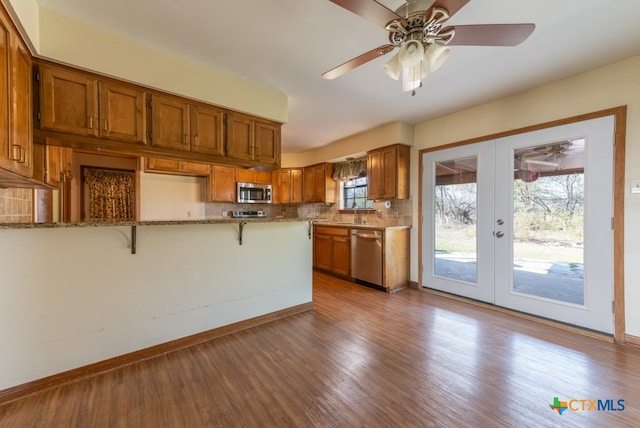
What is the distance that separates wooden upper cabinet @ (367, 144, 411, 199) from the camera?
13.0 ft

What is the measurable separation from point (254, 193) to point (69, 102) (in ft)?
12.2

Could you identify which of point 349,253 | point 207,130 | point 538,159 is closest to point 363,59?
point 207,130

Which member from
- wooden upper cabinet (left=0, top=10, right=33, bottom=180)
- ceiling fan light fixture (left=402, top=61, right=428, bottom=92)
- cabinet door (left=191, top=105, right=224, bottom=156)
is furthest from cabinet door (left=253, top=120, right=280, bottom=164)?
wooden upper cabinet (left=0, top=10, right=33, bottom=180)

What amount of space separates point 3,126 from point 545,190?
4344 mm

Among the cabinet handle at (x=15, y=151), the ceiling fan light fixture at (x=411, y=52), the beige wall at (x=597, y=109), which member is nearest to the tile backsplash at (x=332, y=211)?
the beige wall at (x=597, y=109)

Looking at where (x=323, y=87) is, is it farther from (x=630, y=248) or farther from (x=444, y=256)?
(x=630, y=248)

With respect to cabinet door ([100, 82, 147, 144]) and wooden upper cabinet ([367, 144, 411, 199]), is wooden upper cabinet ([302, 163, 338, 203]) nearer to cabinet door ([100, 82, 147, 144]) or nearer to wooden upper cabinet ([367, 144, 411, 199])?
wooden upper cabinet ([367, 144, 411, 199])

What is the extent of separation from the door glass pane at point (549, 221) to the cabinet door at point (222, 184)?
4.62 meters

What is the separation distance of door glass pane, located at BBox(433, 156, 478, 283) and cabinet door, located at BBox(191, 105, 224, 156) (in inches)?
116

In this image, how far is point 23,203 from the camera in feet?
7.20

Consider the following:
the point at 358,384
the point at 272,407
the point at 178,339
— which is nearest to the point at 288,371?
the point at 272,407

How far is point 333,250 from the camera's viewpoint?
484 centimetres

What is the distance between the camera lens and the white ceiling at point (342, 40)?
68.1 inches

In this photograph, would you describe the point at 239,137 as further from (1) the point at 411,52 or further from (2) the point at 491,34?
(2) the point at 491,34
